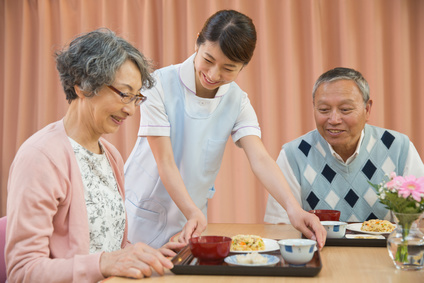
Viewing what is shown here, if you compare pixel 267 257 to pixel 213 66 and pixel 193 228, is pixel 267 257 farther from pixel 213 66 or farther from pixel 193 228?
pixel 213 66

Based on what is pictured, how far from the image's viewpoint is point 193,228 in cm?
166

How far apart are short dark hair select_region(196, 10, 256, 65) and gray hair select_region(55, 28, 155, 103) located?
0.39 meters

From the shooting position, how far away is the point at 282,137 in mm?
3541

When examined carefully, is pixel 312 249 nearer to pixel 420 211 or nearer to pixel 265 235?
pixel 420 211

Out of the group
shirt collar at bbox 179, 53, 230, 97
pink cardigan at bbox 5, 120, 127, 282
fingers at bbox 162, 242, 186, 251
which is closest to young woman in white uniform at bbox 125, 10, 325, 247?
shirt collar at bbox 179, 53, 230, 97

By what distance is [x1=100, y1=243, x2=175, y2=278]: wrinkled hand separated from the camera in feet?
3.91

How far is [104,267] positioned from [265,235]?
2.37 feet

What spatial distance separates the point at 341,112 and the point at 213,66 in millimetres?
690

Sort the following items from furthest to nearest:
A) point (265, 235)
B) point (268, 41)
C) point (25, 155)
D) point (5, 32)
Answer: point (5, 32) < point (268, 41) < point (265, 235) < point (25, 155)

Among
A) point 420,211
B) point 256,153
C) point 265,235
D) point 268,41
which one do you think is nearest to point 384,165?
point 256,153

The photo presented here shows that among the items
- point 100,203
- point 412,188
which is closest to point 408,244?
point 412,188

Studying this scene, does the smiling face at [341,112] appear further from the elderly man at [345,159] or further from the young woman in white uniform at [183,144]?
the young woman in white uniform at [183,144]

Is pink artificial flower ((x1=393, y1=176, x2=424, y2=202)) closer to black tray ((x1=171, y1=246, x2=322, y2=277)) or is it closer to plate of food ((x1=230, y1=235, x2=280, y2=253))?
black tray ((x1=171, y1=246, x2=322, y2=277))

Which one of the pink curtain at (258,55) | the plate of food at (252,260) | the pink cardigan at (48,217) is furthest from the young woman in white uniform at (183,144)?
the pink curtain at (258,55)
